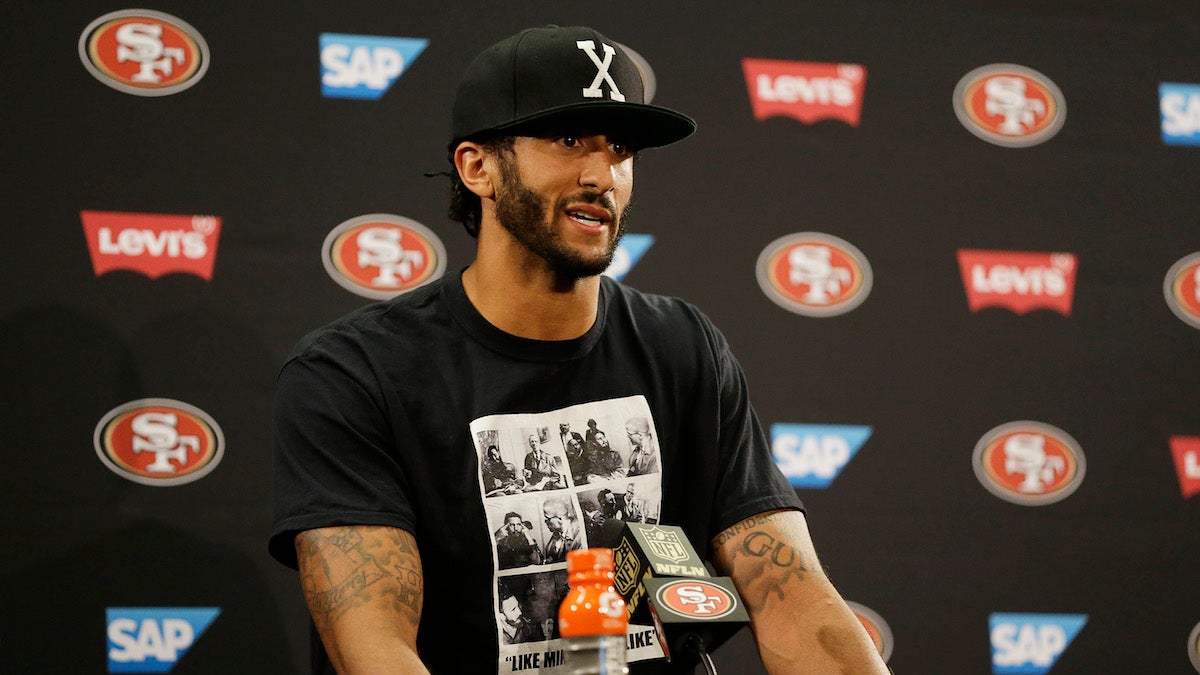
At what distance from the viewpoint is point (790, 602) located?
1.53m

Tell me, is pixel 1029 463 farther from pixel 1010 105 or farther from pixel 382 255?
pixel 382 255

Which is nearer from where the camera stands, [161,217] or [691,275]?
[161,217]

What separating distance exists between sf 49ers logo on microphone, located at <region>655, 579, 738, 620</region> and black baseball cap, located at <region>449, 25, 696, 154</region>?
0.71 metres

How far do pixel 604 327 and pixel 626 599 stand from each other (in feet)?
2.00

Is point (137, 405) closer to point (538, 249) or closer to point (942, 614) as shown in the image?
point (538, 249)

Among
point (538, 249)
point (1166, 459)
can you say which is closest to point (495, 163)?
point (538, 249)

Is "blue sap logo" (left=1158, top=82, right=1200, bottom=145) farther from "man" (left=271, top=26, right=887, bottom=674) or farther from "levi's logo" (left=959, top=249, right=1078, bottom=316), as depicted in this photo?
"man" (left=271, top=26, right=887, bottom=674)

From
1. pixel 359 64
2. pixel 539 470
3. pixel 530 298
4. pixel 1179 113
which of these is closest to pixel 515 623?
pixel 539 470

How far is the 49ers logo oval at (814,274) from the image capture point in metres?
2.34

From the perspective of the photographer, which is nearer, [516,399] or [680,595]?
[680,595]

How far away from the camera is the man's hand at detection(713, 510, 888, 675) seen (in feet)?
4.82

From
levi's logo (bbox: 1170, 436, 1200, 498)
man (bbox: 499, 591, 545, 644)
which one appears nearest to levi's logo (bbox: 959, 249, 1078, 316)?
levi's logo (bbox: 1170, 436, 1200, 498)

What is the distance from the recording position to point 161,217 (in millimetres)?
2152

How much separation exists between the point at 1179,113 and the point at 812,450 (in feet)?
3.54
